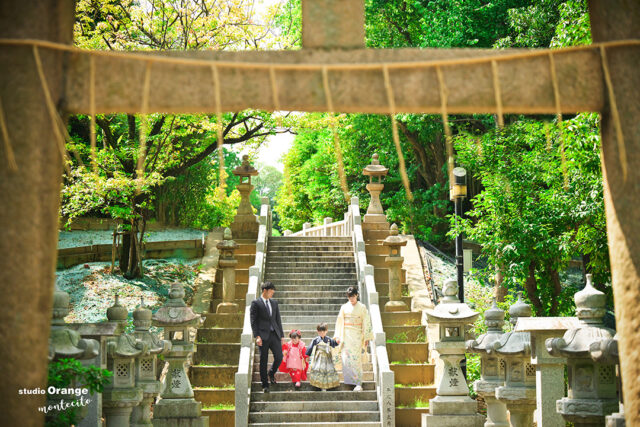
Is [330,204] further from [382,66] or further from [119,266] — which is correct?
[382,66]

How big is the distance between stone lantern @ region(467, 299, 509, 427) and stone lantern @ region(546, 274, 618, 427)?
2.54 metres

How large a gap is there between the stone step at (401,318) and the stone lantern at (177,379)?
5323 mm

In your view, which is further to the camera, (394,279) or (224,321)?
(394,279)

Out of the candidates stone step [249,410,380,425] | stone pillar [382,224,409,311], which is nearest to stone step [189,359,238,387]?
stone step [249,410,380,425]

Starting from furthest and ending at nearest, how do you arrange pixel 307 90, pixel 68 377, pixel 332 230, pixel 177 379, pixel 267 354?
pixel 332 230, pixel 267 354, pixel 177 379, pixel 68 377, pixel 307 90

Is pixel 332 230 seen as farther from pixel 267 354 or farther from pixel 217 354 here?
pixel 267 354

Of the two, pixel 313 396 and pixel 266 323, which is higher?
pixel 266 323

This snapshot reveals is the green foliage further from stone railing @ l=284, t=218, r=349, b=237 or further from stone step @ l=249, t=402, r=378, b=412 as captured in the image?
stone railing @ l=284, t=218, r=349, b=237

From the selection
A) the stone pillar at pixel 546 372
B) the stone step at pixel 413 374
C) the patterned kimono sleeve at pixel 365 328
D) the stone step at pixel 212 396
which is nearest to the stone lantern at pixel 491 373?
the stone pillar at pixel 546 372

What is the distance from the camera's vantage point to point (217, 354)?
1445cm

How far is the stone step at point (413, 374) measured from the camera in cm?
1388

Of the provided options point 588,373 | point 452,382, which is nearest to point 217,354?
point 452,382

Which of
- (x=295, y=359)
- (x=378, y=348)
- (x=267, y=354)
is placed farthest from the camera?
(x=378, y=348)

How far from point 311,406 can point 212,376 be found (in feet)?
Result: 8.19
